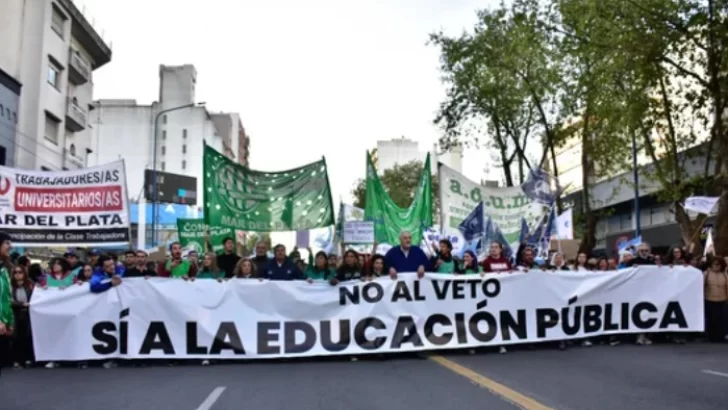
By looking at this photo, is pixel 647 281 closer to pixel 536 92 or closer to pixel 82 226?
pixel 82 226

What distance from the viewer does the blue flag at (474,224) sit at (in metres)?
17.9

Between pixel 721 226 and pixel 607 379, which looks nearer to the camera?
pixel 607 379

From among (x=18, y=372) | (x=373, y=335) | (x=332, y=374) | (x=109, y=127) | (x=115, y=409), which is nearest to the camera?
(x=115, y=409)

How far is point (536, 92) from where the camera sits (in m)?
31.5

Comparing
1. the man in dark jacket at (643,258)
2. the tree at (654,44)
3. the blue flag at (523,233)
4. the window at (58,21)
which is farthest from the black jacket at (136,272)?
the window at (58,21)

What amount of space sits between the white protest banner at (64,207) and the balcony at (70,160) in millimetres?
28000

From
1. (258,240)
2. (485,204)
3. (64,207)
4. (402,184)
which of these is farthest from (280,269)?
(402,184)

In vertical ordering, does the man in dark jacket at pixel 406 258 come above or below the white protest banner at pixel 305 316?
above

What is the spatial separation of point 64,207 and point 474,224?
8.63m

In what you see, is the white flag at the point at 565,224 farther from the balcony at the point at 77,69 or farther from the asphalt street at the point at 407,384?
the balcony at the point at 77,69

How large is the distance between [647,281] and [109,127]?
9332 cm

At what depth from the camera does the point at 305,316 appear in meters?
11.8

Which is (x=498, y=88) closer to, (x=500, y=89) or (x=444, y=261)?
(x=500, y=89)

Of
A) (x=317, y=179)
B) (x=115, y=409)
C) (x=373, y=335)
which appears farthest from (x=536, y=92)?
(x=115, y=409)
